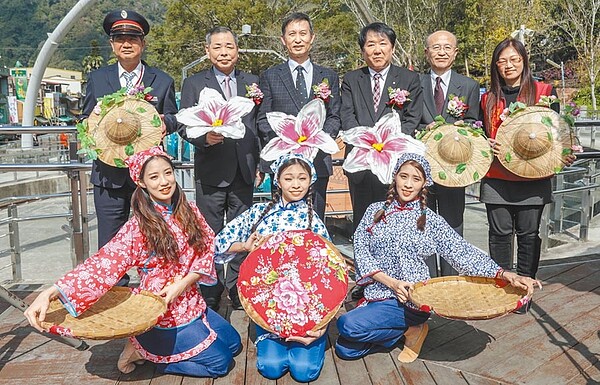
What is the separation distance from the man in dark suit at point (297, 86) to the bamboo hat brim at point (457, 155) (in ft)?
1.98

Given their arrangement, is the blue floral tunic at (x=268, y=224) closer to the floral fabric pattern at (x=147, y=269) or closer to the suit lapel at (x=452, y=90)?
the floral fabric pattern at (x=147, y=269)

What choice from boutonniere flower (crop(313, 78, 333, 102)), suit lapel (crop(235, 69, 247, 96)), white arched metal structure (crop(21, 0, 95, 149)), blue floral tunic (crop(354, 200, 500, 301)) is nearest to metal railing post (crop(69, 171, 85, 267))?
suit lapel (crop(235, 69, 247, 96))

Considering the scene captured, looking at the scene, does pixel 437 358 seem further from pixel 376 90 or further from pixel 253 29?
pixel 253 29

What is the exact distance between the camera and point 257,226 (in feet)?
10.2

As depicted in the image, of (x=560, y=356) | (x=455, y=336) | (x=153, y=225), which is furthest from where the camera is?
(x=455, y=336)

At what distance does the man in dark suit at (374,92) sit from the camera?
3604 mm

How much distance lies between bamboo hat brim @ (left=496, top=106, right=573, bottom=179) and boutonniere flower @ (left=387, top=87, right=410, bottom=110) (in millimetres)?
573

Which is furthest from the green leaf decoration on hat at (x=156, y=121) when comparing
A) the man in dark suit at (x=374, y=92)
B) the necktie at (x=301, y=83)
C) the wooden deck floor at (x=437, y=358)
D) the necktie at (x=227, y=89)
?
the wooden deck floor at (x=437, y=358)

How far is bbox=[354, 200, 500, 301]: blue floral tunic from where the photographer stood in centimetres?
303

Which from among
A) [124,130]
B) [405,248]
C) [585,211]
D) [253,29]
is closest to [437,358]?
[405,248]

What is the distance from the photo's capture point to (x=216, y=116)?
130 inches

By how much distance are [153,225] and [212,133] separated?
776 mm

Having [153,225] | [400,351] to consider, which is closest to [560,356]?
[400,351]

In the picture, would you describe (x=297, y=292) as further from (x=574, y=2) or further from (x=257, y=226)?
(x=574, y=2)
